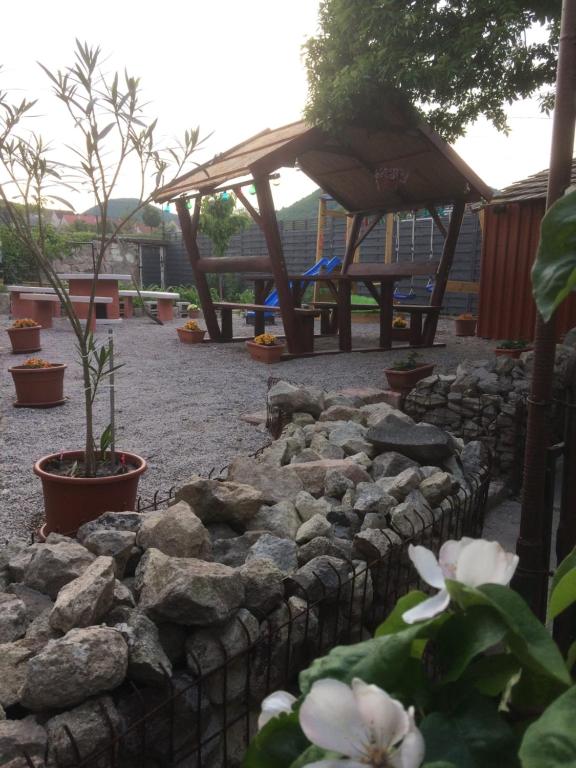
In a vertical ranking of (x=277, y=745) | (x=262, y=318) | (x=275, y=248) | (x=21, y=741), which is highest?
(x=275, y=248)

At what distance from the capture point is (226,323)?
8.89 meters

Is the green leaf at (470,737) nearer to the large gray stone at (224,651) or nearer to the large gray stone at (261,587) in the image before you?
the large gray stone at (224,651)

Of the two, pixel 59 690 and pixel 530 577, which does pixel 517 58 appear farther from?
pixel 59 690

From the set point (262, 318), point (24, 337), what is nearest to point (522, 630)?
point (24, 337)

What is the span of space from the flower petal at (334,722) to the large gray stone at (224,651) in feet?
4.12

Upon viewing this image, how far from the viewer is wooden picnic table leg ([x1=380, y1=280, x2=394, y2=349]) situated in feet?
26.9

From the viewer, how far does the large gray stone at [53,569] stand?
1784 mm

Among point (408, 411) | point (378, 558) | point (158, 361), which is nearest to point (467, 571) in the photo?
point (378, 558)

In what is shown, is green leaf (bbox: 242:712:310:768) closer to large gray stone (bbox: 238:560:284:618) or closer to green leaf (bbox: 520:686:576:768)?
green leaf (bbox: 520:686:576:768)

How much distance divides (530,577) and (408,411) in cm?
307

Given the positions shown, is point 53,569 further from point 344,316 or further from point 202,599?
point 344,316

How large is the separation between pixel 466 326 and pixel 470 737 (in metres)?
9.98

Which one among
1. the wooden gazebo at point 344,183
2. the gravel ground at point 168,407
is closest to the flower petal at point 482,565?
the gravel ground at point 168,407

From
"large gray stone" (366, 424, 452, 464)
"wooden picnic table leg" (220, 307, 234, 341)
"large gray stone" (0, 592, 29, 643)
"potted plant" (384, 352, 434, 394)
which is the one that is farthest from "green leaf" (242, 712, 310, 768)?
"wooden picnic table leg" (220, 307, 234, 341)
